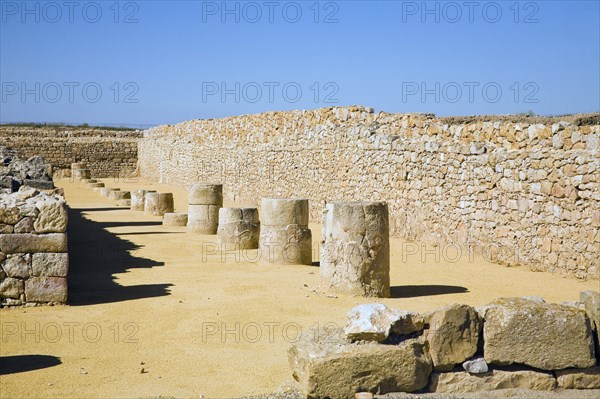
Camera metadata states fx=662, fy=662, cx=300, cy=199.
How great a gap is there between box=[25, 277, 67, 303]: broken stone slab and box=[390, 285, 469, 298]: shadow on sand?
4.46 m

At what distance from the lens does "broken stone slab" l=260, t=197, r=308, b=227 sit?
463 inches

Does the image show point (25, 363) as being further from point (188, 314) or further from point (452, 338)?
point (452, 338)

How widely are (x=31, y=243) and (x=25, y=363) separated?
7.91 ft

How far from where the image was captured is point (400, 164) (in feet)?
48.1

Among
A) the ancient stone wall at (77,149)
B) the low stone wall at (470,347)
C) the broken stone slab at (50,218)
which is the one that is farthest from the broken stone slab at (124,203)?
the low stone wall at (470,347)

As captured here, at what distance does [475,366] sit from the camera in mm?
5457

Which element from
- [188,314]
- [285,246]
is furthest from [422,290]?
[188,314]

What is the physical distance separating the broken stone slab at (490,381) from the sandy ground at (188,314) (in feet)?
4.54

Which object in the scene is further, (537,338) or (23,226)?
(23,226)

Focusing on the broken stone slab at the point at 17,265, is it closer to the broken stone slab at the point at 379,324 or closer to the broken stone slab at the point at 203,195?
the broken stone slab at the point at 379,324

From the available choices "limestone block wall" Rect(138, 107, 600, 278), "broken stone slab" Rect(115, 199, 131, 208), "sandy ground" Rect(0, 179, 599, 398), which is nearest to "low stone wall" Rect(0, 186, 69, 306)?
"sandy ground" Rect(0, 179, 599, 398)

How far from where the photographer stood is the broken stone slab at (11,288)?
832cm

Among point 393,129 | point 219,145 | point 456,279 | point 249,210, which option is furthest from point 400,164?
point 219,145

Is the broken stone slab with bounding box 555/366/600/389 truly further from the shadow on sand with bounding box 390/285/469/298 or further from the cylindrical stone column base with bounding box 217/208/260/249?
the cylindrical stone column base with bounding box 217/208/260/249
